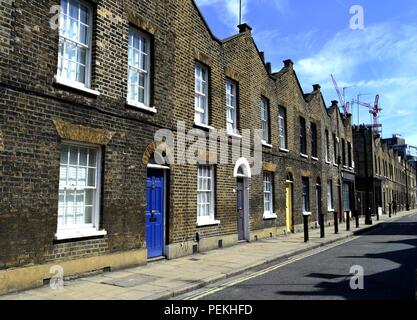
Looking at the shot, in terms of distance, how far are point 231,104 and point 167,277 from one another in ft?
27.5

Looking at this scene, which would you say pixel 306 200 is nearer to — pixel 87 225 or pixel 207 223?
pixel 207 223

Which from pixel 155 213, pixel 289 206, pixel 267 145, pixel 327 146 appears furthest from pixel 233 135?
pixel 327 146

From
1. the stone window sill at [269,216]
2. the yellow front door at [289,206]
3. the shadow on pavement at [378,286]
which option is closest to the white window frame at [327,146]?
the yellow front door at [289,206]

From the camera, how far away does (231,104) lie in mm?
15859

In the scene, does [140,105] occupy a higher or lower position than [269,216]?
higher

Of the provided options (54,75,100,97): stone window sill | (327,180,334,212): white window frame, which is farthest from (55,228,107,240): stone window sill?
(327,180,334,212): white window frame

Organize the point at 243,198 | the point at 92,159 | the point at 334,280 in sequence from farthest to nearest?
the point at 243,198, the point at 92,159, the point at 334,280

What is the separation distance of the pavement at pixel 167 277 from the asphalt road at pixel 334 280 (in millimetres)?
718

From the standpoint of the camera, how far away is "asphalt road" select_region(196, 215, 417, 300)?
7516 millimetres

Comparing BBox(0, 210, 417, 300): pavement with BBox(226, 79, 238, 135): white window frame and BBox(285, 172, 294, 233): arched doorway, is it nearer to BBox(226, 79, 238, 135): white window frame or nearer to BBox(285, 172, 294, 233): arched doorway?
BBox(226, 79, 238, 135): white window frame

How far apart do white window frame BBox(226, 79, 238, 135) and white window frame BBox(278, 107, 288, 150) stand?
15.8 ft

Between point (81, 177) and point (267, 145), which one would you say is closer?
point (81, 177)

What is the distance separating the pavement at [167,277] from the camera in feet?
24.3

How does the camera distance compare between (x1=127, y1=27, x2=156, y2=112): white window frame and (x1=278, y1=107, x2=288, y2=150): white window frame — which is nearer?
(x1=127, y1=27, x2=156, y2=112): white window frame
